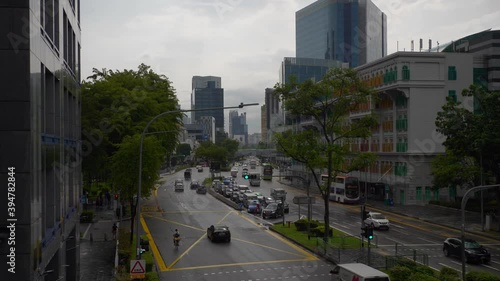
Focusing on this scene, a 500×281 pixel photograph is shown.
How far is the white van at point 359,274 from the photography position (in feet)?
73.6

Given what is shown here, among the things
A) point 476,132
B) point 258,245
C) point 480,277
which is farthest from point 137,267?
point 476,132

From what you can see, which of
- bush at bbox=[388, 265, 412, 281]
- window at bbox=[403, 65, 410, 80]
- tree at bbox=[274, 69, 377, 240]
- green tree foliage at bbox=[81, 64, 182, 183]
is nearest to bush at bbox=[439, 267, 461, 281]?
bush at bbox=[388, 265, 412, 281]

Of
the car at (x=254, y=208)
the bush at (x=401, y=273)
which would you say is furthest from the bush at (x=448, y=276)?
the car at (x=254, y=208)

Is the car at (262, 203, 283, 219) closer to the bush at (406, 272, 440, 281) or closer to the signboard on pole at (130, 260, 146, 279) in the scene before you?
the bush at (406, 272, 440, 281)

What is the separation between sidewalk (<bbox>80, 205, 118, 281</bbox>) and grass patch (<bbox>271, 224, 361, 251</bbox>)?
43.2 feet

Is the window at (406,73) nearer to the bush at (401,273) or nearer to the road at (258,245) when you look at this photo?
the road at (258,245)

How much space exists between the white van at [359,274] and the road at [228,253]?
3.82 meters

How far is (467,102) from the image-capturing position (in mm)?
68375

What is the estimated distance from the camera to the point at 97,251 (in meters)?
36.5

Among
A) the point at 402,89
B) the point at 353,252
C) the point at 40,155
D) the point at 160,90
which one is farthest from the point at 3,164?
the point at 402,89

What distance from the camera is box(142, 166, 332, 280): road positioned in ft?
96.2

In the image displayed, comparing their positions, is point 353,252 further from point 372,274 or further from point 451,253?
point 372,274

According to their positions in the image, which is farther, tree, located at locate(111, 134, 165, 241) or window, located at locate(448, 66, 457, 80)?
window, located at locate(448, 66, 457, 80)

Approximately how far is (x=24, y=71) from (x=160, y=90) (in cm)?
5236
